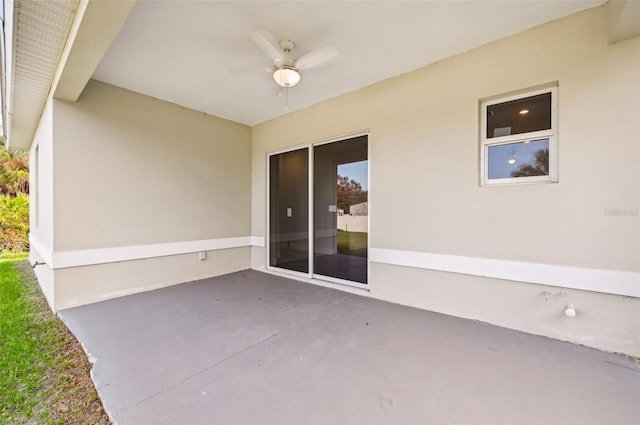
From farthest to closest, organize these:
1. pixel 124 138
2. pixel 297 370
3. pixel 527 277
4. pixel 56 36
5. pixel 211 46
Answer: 1. pixel 124 138
2. pixel 211 46
3. pixel 527 277
4. pixel 56 36
5. pixel 297 370

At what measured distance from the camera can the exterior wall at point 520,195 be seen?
2121 mm

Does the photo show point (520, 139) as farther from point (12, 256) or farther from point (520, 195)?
point (12, 256)

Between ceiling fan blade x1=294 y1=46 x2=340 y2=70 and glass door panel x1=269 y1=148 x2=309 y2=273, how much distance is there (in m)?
1.85

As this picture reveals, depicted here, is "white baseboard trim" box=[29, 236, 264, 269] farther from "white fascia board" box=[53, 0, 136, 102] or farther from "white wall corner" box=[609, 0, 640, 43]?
"white wall corner" box=[609, 0, 640, 43]

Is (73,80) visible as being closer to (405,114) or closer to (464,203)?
(405,114)

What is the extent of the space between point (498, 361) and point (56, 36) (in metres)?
4.52

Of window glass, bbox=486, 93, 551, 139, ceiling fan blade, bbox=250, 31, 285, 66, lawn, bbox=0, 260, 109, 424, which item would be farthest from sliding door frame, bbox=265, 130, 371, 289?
lawn, bbox=0, 260, 109, 424

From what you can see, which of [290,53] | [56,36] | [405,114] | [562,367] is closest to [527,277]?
[562,367]

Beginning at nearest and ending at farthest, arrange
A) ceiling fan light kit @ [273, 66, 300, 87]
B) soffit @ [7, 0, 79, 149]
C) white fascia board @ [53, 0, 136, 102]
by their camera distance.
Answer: white fascia board @ [53, 0, 136, 102] < soffit @ [7, 0, 79, 149] < ceiling fan light kit @ [273, 66, 300, 87]

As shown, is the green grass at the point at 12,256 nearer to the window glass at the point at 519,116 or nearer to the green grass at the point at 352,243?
the green grass at the point at 352,243

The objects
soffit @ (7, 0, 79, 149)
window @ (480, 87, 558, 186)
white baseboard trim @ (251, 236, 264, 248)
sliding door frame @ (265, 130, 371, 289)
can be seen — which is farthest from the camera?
white baseboard trim @ (251, 236, 264, 248)

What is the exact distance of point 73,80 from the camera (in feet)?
8.92

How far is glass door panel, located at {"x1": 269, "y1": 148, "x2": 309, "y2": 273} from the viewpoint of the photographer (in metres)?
4.44

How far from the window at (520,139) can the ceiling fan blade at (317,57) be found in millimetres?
1671
